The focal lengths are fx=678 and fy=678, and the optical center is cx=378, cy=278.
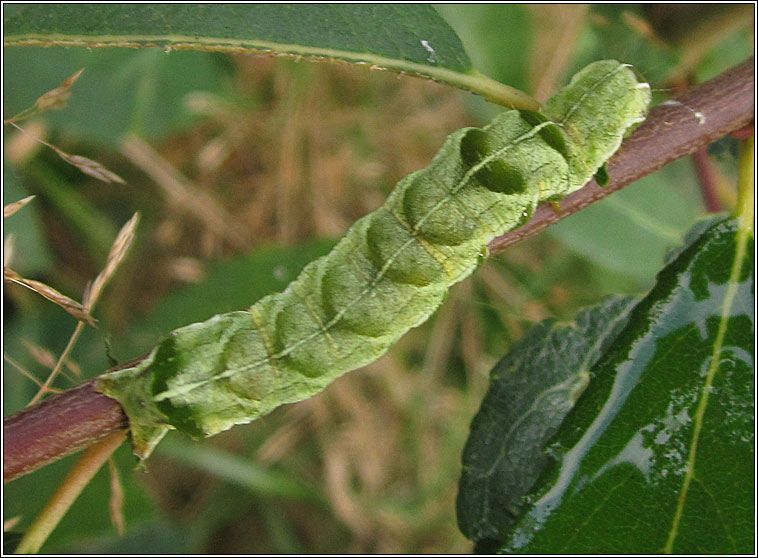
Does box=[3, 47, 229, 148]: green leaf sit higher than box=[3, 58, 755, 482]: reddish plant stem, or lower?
higher

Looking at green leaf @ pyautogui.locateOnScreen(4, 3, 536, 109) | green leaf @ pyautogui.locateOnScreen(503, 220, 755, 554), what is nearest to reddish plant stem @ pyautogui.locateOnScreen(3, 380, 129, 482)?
green leaf @ pyautogui.locateOnScreen(4, 3, 536, 109)

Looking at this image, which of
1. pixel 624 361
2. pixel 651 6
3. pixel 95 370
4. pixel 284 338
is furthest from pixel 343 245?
pixel 95 370

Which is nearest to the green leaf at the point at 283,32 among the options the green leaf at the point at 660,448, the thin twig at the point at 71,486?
the green leaf at the point at 660,448

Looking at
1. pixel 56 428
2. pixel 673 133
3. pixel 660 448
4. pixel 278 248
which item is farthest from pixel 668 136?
pixel 278 248

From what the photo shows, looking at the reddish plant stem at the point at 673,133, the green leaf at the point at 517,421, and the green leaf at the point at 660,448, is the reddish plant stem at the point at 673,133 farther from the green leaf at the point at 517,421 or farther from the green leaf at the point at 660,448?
the green leaf at the point at 517,421

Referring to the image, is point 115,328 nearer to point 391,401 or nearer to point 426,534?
point 391,401

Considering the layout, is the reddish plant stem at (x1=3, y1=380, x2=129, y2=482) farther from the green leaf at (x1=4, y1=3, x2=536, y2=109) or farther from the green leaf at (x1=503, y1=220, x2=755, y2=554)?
the green leaf at (x1=503, y1=220, x2=755, y2=554)
